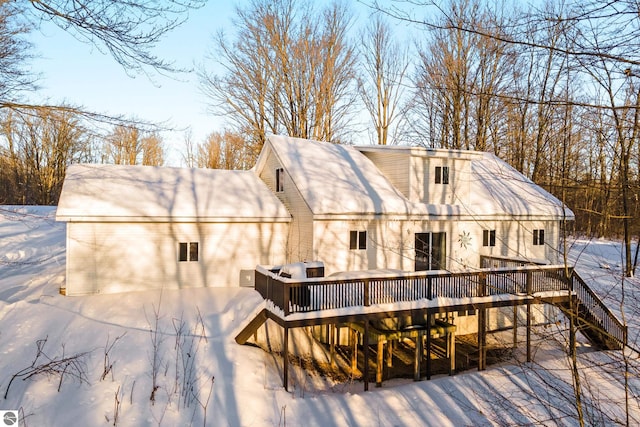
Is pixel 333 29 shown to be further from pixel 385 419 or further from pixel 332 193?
pixel 385 419

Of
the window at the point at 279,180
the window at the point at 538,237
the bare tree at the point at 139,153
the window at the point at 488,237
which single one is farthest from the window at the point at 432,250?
the bare tree at the point at 139,153

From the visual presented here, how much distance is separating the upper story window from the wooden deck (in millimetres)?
4650

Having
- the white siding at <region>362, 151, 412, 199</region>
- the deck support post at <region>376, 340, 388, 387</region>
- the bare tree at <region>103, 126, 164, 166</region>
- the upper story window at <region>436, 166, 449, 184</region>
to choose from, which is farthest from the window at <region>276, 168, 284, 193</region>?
the bare tree at <region>103, 126, 164, 166</region>

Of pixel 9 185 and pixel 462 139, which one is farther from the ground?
pixel 462 139

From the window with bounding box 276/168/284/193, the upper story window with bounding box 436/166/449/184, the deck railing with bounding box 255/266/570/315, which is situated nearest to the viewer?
the deck railing with bounding box 255/266/570/315

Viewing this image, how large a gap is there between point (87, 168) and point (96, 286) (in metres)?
5.27

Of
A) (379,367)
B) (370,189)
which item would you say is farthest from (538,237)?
(379,367)

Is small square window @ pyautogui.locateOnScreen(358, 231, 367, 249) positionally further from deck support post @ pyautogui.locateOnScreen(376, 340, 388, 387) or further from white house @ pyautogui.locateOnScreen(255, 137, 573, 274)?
deck support post @ pyautogui.locateOnScreen(376, 340, 388, 387)

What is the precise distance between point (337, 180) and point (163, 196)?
5.85 m

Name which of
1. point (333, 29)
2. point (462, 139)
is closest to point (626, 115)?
point (462, 139)

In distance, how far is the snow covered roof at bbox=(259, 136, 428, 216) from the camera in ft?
46.3

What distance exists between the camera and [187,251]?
14125mm

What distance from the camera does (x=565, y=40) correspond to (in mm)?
3299

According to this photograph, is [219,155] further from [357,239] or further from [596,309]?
[596,309]
